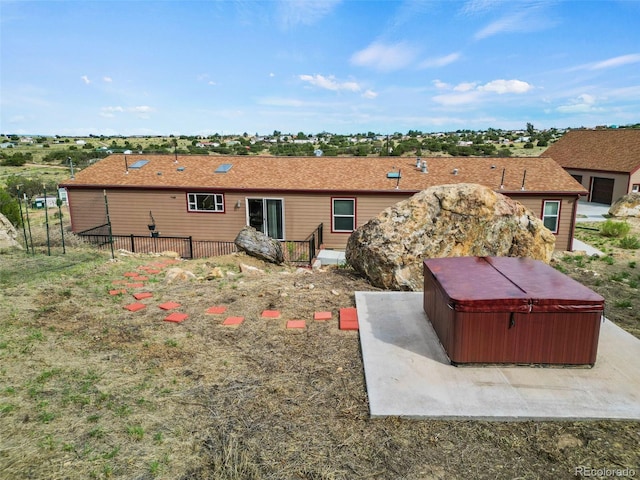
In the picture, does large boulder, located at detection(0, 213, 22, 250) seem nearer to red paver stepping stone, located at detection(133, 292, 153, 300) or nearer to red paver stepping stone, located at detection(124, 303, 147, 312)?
red paver stepping stone, located at detection(133, 292, 153, 300)

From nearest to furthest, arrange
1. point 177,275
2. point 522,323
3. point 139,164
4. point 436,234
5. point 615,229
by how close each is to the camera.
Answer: point 522,323 < point 436,234 < point 177,275 < point 615,229 < point 139,164

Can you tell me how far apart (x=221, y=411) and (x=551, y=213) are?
1486 cm

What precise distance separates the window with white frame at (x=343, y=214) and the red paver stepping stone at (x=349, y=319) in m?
8.89

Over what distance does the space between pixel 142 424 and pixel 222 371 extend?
1.21 metres

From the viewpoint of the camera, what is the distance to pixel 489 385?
15.6 feet

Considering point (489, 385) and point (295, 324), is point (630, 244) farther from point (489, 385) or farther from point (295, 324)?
point (295, 324)

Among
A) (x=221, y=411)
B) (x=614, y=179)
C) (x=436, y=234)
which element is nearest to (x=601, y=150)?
(x=614, y=179)

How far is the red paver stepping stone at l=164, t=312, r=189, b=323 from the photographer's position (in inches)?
264

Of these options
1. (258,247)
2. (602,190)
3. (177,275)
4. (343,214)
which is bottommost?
(258,247)

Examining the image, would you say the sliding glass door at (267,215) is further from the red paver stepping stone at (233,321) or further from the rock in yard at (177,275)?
the red paver stepping stone at (233,321)

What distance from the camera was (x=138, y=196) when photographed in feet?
54.2

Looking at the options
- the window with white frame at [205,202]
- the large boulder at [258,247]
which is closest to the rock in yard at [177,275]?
the large boulder at [258,247]

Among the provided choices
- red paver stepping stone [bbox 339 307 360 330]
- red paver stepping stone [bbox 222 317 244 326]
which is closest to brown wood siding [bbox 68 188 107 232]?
red paver stepping stone [bbox 222 317 244 326]

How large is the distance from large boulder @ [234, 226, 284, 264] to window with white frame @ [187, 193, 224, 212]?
139 inches
